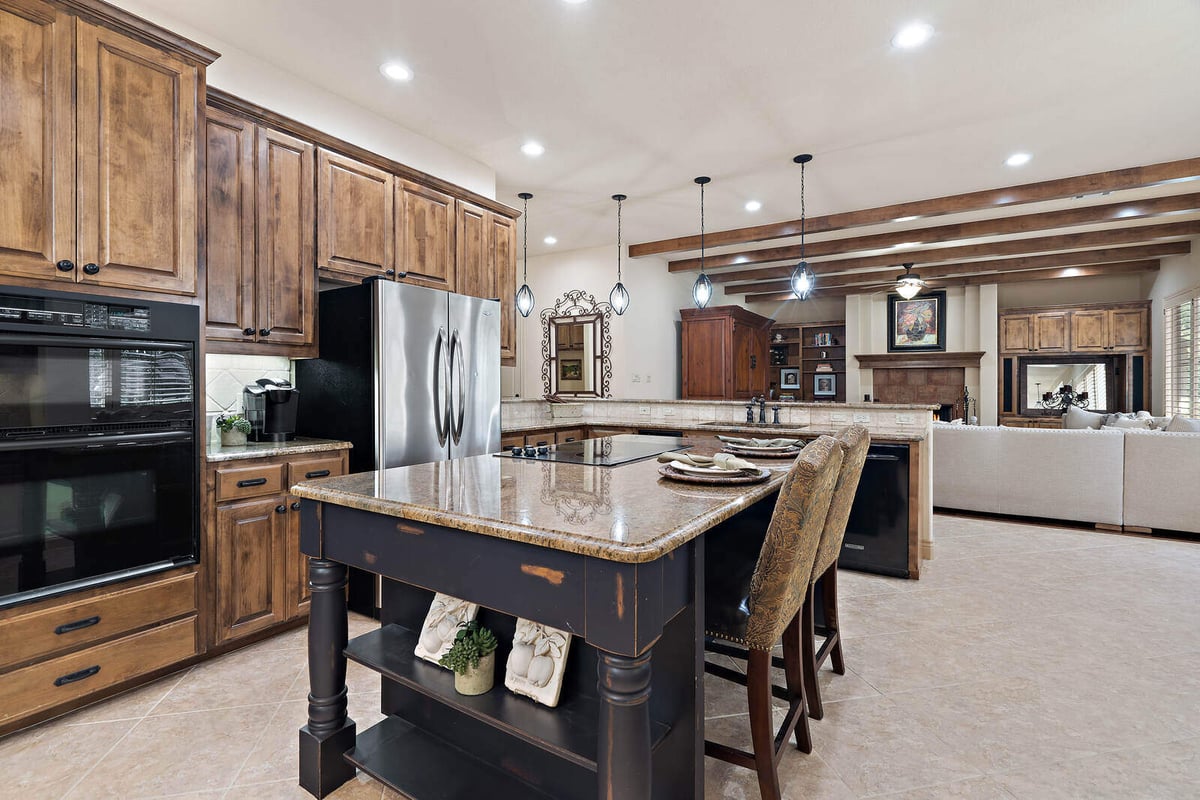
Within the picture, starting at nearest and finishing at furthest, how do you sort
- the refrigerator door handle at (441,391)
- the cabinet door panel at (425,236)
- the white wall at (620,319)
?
the refrigerator door handle at (441,391) → the cabinet door panel at (425,236) → the white wall at (620,319)

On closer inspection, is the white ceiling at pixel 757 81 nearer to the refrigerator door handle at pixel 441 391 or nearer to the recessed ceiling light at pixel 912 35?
the recessed ceiling light at pixel 912 35

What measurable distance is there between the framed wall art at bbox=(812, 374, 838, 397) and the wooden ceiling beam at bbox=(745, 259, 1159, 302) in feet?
4.89

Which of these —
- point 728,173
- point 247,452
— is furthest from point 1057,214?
point 247,452

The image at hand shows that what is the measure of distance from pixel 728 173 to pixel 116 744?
469 cm

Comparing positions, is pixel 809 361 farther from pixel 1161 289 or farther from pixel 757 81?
pixel 757 81

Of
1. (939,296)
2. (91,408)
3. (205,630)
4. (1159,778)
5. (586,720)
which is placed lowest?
(1159,778)

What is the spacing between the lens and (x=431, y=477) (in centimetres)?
171

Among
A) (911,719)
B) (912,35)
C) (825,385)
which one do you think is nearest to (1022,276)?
(825,385)

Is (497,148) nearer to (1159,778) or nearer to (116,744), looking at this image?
(116,744)

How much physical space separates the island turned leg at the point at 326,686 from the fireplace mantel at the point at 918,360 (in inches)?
380

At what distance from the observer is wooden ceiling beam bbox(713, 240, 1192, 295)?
6.73 m

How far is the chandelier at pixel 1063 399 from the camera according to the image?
8500 millimetres

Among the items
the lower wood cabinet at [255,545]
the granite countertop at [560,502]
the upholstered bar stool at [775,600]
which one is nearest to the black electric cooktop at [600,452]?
the granite countertop at [560,502]

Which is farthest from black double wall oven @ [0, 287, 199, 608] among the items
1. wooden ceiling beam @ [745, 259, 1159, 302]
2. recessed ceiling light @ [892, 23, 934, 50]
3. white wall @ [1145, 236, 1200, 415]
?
white wall @ [1145, 236, 1200, 415]
